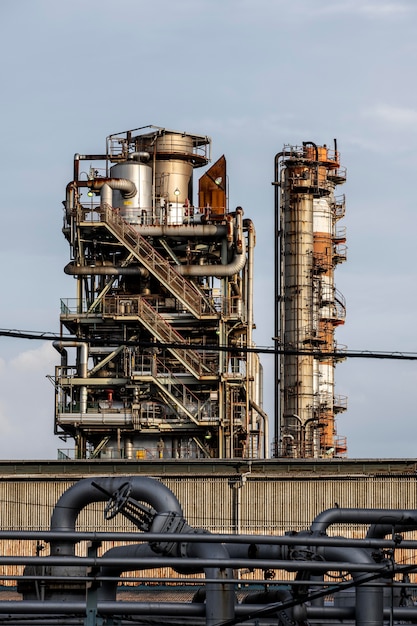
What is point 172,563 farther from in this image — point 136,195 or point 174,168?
point 174,168

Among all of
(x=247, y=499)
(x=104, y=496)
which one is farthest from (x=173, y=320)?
(x=104, y=496)

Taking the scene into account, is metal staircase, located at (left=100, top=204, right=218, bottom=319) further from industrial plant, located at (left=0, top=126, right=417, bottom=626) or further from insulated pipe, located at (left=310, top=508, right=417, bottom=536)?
insulated pipe, located at (left=310, top=508, right=417, bottom=536)

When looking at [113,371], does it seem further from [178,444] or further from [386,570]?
[386,570]

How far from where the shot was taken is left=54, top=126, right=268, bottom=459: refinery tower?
193 ft

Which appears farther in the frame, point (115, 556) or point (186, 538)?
point (115, 556)

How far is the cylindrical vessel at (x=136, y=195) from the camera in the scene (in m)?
62.1

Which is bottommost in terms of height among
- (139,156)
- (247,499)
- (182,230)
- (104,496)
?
(104,496)

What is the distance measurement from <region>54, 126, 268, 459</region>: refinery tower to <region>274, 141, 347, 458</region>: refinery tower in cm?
341

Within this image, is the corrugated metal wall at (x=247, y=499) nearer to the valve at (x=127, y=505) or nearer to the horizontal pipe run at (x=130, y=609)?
the valve at (x=127, y=505)

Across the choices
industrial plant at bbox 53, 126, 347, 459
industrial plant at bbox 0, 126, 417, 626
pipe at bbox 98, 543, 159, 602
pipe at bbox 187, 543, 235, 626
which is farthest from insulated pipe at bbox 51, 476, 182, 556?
industrial plant at bbox 53, 126, 347, 459

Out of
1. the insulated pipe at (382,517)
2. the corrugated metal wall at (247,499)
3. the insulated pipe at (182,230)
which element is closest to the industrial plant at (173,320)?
the insulated pipe at (182,230)

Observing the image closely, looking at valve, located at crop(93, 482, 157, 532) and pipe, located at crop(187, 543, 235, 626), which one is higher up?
valve, located at crop(93, 482, 157, 532)

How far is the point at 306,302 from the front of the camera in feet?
222

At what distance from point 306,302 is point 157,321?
10.9 m
